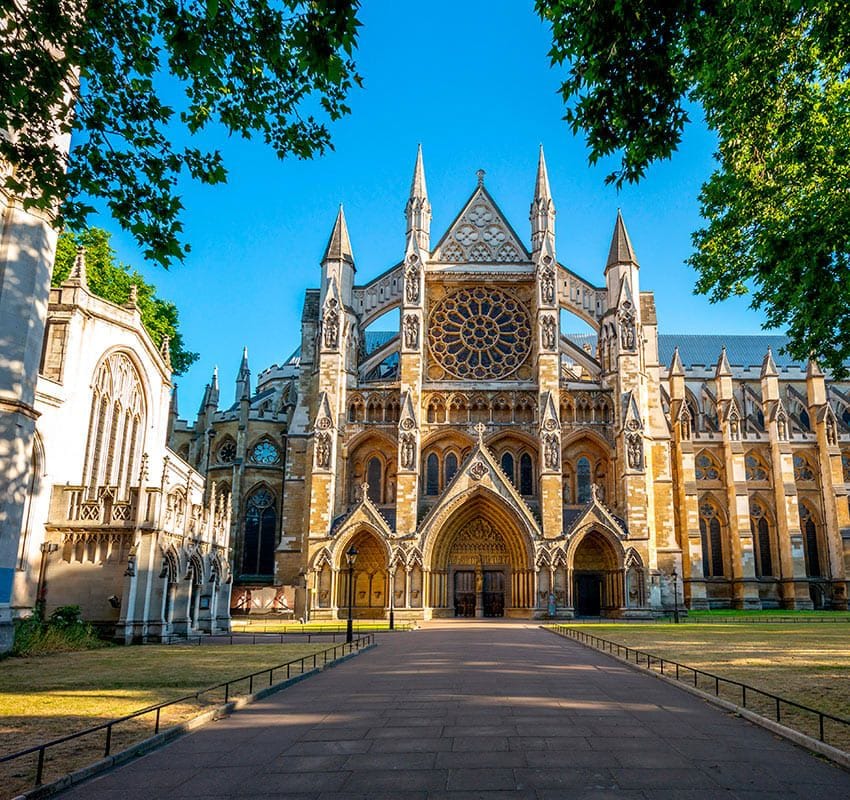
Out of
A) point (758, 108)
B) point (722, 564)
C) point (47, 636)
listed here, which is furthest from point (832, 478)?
point (47, 636)

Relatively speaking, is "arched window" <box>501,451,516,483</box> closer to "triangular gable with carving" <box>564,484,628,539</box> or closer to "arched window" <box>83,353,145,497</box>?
"triangular gable with carving" <box>564,484,628,539</box>

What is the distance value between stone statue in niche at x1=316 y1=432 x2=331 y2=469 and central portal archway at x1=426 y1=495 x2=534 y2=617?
7.09m

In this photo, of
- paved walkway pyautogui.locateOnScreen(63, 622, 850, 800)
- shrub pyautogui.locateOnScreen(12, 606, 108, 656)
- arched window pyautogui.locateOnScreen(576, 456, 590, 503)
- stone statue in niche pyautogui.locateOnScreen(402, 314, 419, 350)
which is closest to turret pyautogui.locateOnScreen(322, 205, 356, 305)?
stone statue in niche pyautogui.locateOnScreen(402, 314, 419, 350)

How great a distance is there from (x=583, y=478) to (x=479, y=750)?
117 feet

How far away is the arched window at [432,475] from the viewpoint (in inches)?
1671

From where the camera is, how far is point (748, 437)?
5628cm

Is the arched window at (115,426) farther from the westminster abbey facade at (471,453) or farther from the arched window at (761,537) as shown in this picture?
the arched window at (761,537)

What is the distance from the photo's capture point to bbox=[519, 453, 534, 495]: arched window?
138 ft

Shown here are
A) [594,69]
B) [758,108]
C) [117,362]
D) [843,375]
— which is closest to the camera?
[594,69]

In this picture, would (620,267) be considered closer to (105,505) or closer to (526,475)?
(526,475)

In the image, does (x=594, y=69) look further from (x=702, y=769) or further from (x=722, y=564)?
(x=722, y=564)

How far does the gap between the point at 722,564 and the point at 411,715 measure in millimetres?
49640

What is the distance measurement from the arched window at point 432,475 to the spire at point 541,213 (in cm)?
1389

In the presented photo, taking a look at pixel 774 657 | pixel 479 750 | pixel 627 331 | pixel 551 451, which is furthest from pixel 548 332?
pixel 479 750
